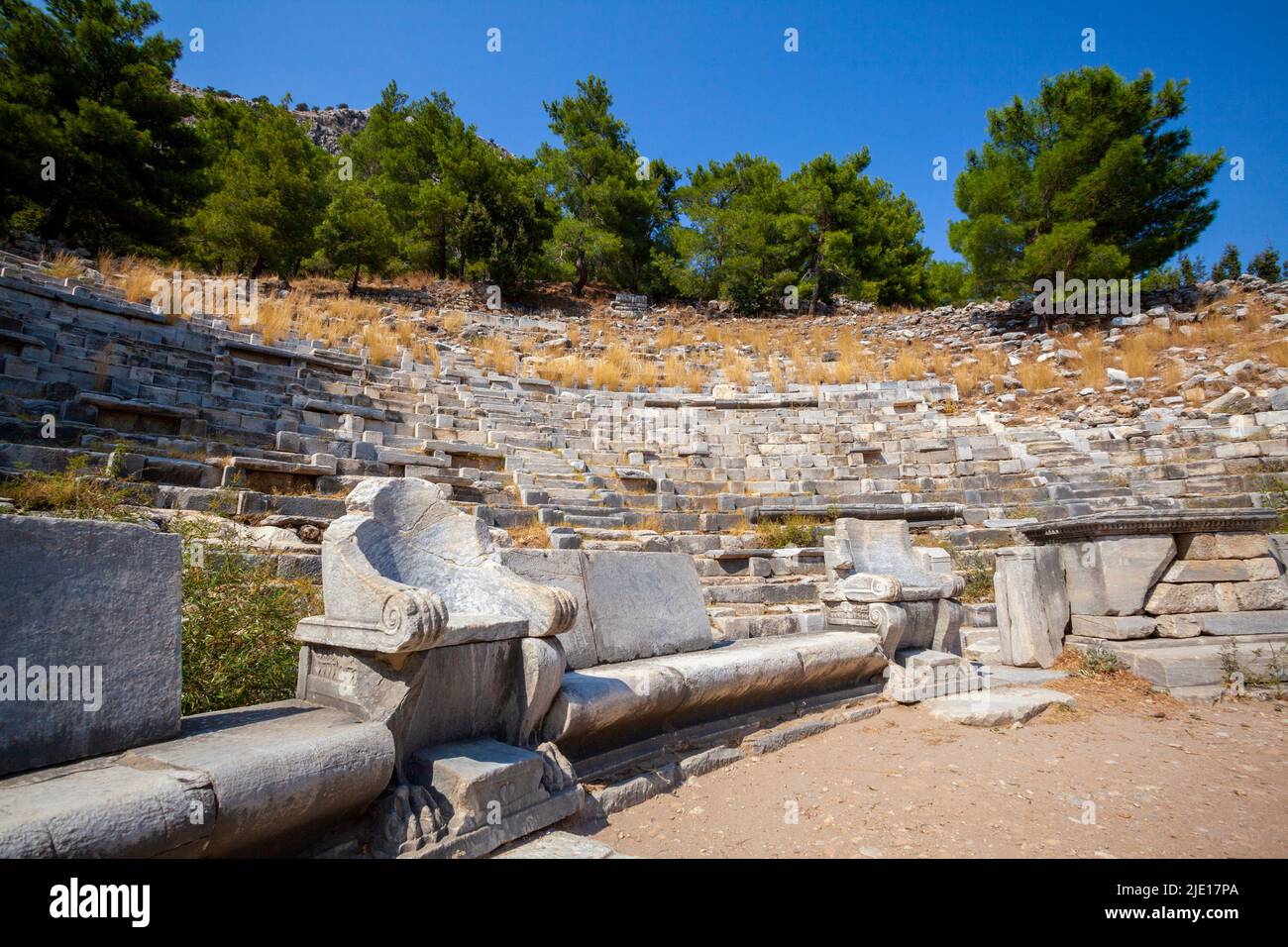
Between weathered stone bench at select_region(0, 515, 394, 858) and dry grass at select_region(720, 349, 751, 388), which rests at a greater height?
dry grass at select_region(720, 349, 751, 388)

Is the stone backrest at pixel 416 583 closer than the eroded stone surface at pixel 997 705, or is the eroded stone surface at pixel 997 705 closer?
the stone backrest at pixel 416 583

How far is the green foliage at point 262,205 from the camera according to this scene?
18.8 meters

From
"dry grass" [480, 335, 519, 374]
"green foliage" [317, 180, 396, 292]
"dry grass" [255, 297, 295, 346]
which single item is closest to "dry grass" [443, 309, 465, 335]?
"dry grass" [480, 335, 519, 374]

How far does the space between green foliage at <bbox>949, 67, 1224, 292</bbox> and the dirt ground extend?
53.5ft

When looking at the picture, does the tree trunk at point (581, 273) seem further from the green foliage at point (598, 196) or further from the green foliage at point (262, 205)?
the green foliage at point (262, 205)

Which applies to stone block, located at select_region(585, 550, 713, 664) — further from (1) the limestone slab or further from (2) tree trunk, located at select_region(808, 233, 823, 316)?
(2) tree trunk, located at select_region(808, 233, 823, 316)

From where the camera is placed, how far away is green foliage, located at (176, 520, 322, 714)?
9.56 ft

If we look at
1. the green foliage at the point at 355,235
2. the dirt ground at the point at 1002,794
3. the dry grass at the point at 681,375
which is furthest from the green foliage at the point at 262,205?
the dirt ground at the point at 1002,794

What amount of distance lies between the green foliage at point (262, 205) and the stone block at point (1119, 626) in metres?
22.2

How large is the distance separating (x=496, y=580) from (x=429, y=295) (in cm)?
2158

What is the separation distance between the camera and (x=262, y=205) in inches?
735
